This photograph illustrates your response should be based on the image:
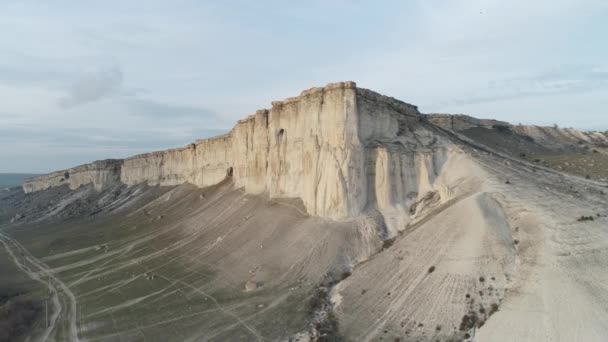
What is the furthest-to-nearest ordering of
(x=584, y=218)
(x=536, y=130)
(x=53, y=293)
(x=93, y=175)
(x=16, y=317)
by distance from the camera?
1. (x=93, y=175)
2. (x=536, y=130)
3. (x=53, y=293)
4. (x=16, y=317)
5. (x=584, y=218)

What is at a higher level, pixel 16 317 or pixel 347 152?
pixel 347 152

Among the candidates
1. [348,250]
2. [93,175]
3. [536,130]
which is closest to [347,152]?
[348,250]

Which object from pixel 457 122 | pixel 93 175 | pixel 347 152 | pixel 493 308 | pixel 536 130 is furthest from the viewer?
pixel 93 175

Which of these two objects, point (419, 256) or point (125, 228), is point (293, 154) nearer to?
point (419, 256)

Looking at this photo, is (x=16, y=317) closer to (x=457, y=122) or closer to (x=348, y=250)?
(x=348, y=250)

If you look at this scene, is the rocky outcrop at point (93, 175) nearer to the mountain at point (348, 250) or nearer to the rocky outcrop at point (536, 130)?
the mountain at point (348, 250)

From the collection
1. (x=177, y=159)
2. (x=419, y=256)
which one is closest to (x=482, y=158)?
(x=419, y=256)

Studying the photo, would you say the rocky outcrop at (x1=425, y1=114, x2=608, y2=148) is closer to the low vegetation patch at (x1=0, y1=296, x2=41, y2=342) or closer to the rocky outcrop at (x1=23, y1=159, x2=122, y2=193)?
the low vegetation patch at (x1=0, y1=296, x2=41, y2=342)
